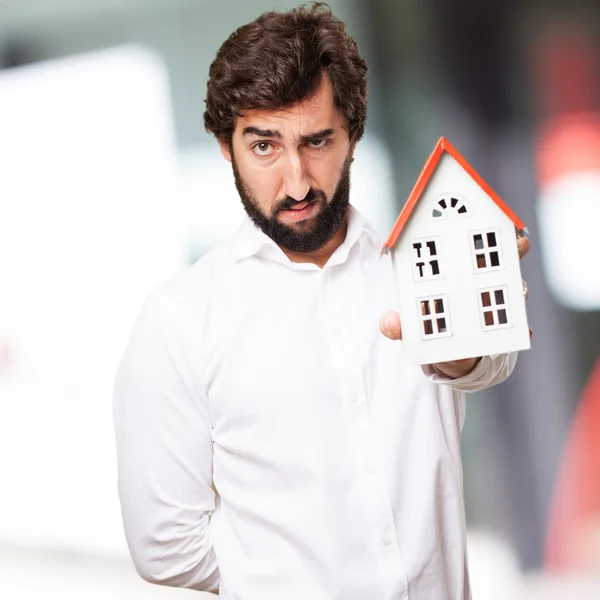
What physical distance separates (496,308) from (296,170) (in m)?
0.41

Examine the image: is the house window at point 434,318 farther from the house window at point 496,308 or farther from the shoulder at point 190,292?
the shoulder at point 190,292

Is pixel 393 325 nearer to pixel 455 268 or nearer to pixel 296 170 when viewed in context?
pixel 455 268

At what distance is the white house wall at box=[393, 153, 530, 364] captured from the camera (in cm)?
113

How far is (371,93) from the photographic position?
8.87ft

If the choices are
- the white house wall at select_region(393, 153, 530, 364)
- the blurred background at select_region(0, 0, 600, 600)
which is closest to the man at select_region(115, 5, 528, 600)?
the white house wall at select_region(393, 153, 530, 364)

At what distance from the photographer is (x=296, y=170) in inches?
53.1

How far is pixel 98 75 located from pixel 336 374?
5.89 feet

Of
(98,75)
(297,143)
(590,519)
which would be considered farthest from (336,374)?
(98,75)

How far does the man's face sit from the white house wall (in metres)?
0.27

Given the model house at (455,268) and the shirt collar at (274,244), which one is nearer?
the model house at (455,268)

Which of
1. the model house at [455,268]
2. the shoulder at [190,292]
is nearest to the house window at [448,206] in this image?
the model house at [455,268]

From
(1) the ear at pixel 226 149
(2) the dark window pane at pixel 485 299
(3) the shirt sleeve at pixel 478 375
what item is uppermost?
(1) the ear at pixel 226 149

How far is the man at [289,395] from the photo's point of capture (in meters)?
1.35

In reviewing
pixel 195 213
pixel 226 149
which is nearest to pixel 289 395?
pixel 226 149
